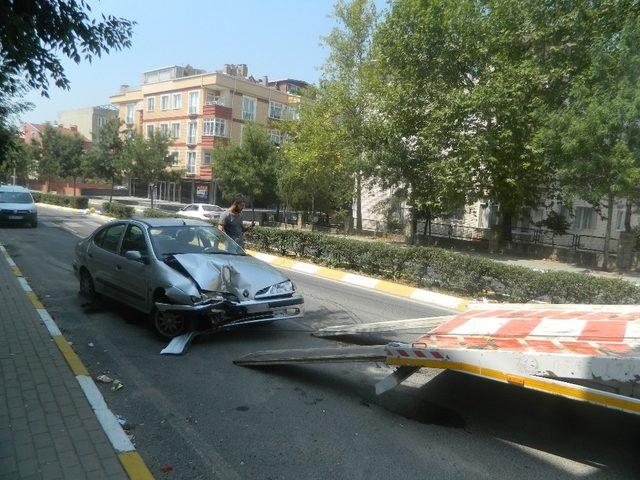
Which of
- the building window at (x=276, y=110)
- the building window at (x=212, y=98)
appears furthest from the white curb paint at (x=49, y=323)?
the building window at (x=276, y=110)

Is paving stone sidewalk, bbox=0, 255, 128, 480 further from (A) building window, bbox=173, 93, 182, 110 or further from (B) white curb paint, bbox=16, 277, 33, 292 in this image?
(A) building window, bbox=173, 93, 182, 110

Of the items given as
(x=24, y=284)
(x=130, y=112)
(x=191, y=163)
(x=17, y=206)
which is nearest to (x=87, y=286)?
(x=24, y=284)

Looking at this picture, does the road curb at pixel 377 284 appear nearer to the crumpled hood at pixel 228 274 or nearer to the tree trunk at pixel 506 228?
the crumpled hood at pixel 228 274

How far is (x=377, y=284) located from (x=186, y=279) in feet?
23.3

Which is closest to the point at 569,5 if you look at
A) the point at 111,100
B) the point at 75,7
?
the point at 75,7

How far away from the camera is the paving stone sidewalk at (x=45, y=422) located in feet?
11.2

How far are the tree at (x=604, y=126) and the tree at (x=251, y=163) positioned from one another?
20430 millimetres

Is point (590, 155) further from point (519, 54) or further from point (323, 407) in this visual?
point (323, 407)

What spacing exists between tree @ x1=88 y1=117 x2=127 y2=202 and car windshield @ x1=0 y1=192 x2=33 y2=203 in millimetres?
18980

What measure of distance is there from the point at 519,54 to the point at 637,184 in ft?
25.8

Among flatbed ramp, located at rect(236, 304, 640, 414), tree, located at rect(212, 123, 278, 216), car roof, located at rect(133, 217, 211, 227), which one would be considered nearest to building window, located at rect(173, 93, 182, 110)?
tree, located at rect(212, 123, 278, 216)

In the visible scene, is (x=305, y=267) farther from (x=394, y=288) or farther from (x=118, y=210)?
(x=118, y=210)

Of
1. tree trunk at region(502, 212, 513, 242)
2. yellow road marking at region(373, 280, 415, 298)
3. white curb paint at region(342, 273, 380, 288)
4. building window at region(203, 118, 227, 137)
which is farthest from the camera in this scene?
building window at region(203, 118, 227, 137)

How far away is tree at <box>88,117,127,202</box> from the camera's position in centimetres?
4153
